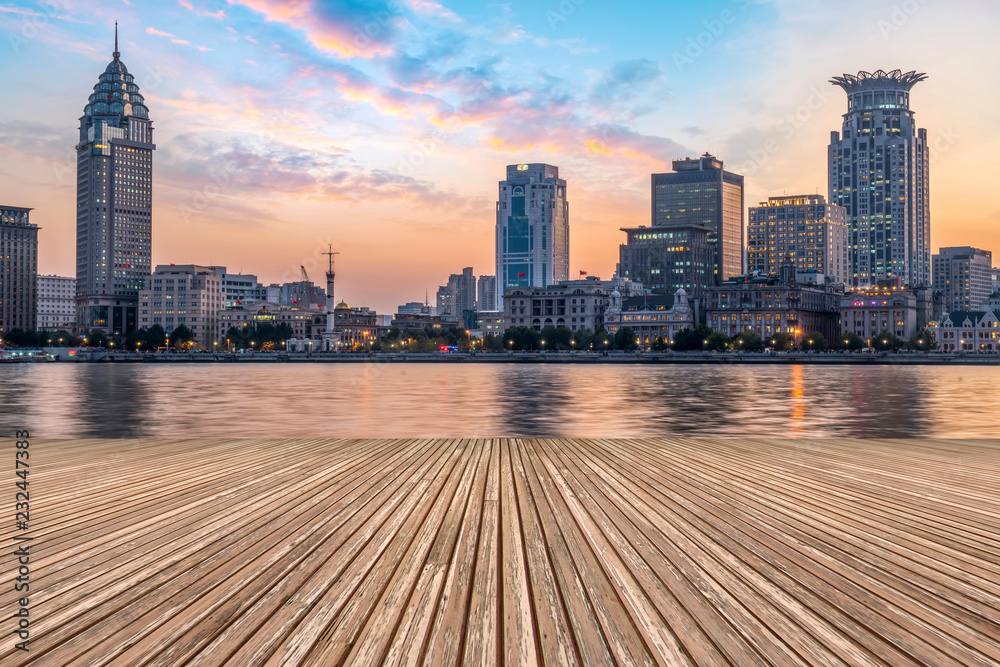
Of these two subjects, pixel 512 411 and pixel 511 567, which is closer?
pixel 511 567

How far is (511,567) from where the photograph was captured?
9367 mm

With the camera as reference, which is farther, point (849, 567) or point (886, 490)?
point (886, 490)

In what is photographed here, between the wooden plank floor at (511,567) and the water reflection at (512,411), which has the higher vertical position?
the wooden plank floor at (511,567)

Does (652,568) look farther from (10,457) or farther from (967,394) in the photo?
(967,394)

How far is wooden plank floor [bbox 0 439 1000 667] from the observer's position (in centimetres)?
706

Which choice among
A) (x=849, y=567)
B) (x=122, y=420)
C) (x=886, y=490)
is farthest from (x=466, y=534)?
(x=122, y=420)

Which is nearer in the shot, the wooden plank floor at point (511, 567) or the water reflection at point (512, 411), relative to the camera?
the wooden plank floor at point (511, 567)

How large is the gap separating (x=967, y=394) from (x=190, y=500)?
82265 millimetres

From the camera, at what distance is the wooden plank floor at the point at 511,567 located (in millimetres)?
7062

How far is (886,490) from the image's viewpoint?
49.1 ft

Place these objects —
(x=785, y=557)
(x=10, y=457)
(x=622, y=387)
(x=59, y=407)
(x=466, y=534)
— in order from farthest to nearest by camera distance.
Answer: (x=622, y=387) → (x=59, y=407) → (x=10, y=457) → (x=466, y=534) → (x=785, y=557)

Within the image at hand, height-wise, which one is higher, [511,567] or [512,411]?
[511,567]

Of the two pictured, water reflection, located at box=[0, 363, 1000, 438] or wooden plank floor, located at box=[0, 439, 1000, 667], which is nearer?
wooden plank floor, located at box=[0, 439, 1000, 667]

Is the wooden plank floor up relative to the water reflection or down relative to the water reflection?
up
